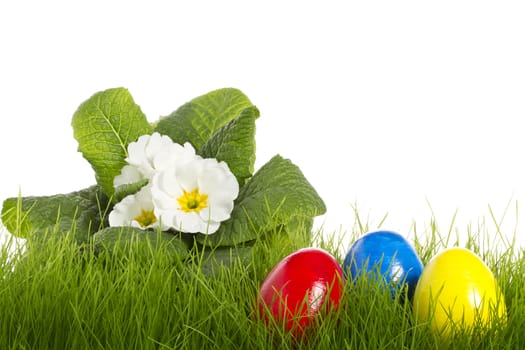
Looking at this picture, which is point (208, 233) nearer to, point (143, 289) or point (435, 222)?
point (143, 289)

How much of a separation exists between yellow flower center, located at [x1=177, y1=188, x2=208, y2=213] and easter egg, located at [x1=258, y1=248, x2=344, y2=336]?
34cm

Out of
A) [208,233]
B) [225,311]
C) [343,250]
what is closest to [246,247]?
[208,233]

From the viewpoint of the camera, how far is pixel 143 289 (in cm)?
125

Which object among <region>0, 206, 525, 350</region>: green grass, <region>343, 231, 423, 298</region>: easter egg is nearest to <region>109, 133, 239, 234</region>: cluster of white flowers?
<region>0, 206, 525, 350</region>: green grass

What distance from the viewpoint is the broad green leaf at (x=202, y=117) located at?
169 centimetres

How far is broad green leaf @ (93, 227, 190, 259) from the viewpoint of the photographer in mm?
1436

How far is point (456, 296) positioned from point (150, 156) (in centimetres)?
64

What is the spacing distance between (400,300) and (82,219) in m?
0.61

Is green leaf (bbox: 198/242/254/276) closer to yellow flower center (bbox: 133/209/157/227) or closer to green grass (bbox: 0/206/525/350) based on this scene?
green grass (bbox: 0/206/525/350)

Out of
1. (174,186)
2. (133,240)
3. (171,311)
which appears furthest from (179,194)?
(171,311)

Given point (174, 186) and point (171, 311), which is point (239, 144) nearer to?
point (174, 186)

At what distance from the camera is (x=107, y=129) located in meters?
1.66

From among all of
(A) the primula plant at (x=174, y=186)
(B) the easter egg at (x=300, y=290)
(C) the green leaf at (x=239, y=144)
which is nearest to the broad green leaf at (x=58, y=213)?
(A) the primula plant at (x=174, y=186)

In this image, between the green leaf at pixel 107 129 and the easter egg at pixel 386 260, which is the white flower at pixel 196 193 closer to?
the green leaf at pixel 107 129
